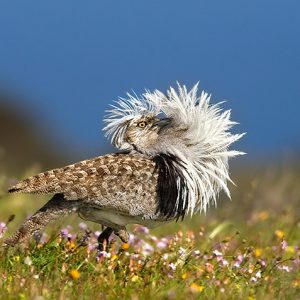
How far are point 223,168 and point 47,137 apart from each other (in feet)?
71.4

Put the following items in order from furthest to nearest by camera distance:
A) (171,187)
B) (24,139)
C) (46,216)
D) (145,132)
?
(24,139) → (145,132) → (171,187) → (46,216)

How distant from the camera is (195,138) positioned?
300 inches

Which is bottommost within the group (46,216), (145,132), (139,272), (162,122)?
(139,272)

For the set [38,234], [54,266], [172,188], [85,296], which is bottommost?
[85,296]

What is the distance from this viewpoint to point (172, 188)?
24.1 feet

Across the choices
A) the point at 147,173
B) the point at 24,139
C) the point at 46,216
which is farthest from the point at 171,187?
the point at 24,139

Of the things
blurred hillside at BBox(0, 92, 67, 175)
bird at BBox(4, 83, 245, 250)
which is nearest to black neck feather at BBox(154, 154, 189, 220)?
bird at BBox(4, 83, 245, 250)

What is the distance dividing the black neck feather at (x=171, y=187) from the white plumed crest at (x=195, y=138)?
0.03 m

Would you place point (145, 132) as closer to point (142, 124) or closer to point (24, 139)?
point (142, 124)

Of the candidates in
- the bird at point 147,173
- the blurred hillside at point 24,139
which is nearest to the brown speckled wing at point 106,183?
the bird at point 147,173

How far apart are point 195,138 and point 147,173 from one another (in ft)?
2.40

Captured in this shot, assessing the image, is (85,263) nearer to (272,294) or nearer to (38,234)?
(38,234)

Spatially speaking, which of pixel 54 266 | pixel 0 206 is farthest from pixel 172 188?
pixel 0 206

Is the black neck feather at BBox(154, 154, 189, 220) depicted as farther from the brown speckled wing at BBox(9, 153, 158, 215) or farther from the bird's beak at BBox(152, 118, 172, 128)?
the bird's beak at BBox(152, 118, 172, 128)
